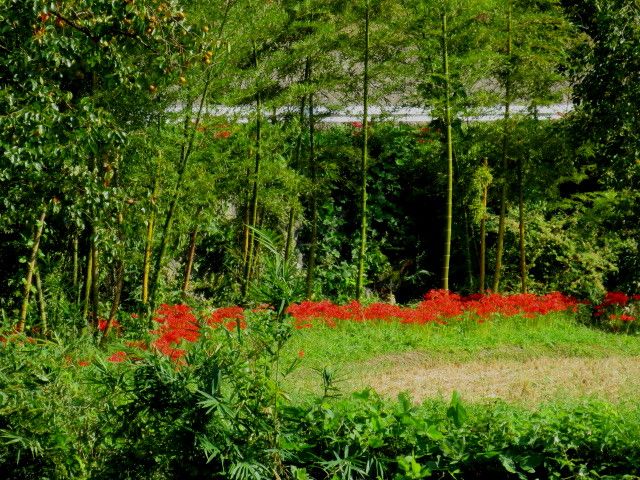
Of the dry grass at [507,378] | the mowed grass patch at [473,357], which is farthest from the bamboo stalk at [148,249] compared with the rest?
the dry grass at [507,378]

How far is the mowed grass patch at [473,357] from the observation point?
6281 mm

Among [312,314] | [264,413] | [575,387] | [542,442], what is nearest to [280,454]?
[264,413]

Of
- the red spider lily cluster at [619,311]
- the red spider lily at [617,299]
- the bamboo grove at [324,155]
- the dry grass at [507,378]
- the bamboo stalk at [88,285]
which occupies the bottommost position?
the dry grass at [507,378]

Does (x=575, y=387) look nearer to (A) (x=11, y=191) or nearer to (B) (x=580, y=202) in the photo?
(A) (x=11, y=191)

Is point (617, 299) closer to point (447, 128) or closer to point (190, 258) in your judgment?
point (447, 128)

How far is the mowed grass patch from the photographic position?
6281mm

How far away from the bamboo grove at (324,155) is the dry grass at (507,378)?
53.2 inches

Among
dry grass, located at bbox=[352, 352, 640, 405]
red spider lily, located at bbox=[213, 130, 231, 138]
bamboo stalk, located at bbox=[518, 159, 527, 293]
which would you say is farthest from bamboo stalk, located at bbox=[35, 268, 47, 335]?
bamboo stalk, located at bbox=[518, 159, 527, 293]

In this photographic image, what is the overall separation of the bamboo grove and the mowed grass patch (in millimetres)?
944

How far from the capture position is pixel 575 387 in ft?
21.0

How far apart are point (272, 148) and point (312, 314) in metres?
2.38

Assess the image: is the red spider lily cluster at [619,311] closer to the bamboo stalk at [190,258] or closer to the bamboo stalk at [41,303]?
the bamboo stalk at [190,258]

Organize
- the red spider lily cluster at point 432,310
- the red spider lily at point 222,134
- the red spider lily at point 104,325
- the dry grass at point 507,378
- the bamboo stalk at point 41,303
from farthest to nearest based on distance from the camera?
the red spider lily at point 222,134, the red spider lily cluster at point 432,310, the red spider lily at point 104,325, the bamboo stalk at point 41,303, the dry grass at point 507,378

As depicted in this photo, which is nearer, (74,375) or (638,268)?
(74,375)
